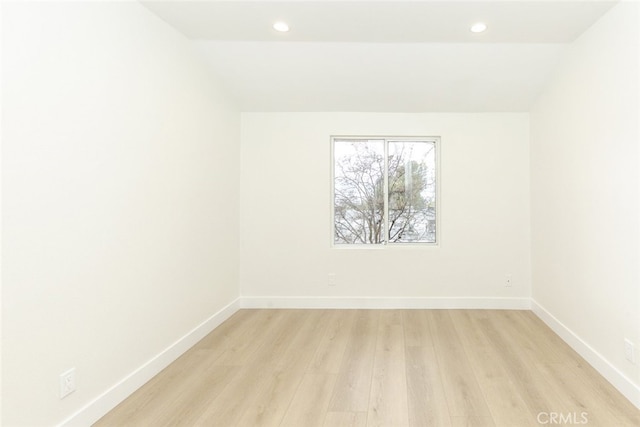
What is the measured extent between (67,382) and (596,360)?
3.29 m

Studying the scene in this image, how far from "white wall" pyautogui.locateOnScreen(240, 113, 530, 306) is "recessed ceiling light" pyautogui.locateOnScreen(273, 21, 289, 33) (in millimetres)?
1253

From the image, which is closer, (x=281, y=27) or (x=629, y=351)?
(x=629, y=351)

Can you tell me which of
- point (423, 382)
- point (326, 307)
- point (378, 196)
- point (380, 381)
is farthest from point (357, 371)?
point (378, 196)

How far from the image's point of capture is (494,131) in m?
3.62

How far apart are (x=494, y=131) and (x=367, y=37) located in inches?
75.5

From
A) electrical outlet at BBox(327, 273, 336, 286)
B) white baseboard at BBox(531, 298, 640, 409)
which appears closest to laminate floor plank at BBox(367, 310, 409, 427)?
electrical outlet at BBox(327, 273, 336, 286)

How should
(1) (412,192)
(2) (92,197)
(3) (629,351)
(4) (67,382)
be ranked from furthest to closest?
(1) (412,192) < (3) (629,351) < (2) (92,197) < (4) (67,382)

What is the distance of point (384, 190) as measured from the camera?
385 cm

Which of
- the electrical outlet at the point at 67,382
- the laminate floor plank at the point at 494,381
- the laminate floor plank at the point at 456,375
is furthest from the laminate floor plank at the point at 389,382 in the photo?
the electrical outlet at the point at 67,382

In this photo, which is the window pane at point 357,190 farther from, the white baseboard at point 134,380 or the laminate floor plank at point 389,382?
the white baseboard at point 134,380

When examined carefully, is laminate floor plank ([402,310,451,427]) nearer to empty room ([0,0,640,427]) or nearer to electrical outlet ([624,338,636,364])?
empty room ([0,0,640,427])

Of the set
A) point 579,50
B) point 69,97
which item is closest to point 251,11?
point 69,97

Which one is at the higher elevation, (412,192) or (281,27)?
(281,27)

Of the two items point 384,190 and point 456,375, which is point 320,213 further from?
point 456,375
